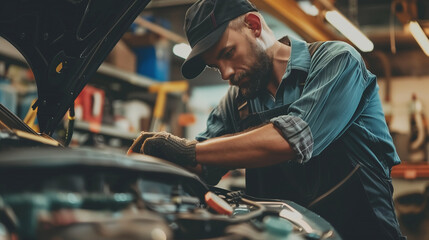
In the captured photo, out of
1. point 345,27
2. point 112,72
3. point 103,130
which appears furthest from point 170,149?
point 345,27

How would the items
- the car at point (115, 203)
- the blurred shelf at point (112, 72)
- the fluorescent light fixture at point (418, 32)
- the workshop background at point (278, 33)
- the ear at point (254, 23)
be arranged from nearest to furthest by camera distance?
the car at point (115, 203)
the ear at point (254, 23)
the blurred shelf at point (112, 72)
the workshop background at point (278, 33)
the fluorescent light fixture at point (418, 32)

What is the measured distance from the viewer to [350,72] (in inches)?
55.1

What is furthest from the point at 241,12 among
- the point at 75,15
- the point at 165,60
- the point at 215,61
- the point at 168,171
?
the point at 165,60

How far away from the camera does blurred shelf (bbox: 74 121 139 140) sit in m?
4.35

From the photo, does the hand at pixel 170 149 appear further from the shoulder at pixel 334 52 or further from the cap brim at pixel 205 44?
the shoulder at pixel 334 52

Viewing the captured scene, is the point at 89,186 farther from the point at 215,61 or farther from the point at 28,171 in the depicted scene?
the point at 215,61

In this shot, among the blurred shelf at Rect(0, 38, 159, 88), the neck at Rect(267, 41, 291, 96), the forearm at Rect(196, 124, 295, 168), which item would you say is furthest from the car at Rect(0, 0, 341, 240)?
the blurred shelf at Rect(0, 38, 159, 88)

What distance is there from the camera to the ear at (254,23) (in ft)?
5.31

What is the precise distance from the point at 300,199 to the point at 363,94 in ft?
1.22

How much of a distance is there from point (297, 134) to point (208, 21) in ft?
1.63

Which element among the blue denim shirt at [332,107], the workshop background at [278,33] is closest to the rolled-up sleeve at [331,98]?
the blue denim shirt at [332,107]

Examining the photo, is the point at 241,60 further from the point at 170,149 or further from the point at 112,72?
the point at 112,72

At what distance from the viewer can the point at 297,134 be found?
4.14 feet

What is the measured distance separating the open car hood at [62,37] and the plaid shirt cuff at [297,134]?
52 cm
